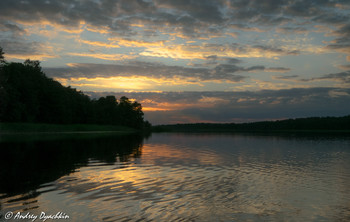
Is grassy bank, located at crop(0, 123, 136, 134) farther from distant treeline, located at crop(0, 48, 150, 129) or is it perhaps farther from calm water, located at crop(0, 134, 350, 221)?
calm water, located at crop(0, 134, 350, 221)

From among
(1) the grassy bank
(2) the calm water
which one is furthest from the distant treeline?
(2) the calm water

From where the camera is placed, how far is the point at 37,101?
338ft

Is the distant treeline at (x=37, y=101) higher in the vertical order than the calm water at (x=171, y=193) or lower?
higher

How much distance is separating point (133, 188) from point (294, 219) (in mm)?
8441

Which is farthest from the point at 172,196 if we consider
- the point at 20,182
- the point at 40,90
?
the point at 40,90

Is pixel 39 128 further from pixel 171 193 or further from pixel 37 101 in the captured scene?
pixel 171 193

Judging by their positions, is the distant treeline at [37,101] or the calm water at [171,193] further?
the distant treeline at [37,101]

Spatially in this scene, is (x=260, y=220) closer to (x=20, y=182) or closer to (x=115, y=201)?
(x=115, y=201)

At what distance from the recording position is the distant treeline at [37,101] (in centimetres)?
8594

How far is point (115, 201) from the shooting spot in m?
12.9

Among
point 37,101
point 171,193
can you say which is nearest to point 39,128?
point 37,101

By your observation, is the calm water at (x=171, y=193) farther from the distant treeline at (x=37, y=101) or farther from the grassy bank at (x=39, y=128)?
the distant treeline at (x=37, y=101)

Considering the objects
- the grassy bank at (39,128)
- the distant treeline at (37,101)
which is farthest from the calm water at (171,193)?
the distant treeline at (37,101)

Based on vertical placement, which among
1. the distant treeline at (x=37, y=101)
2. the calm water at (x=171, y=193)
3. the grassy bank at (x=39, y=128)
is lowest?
the calm water at (x=171, y=193)
